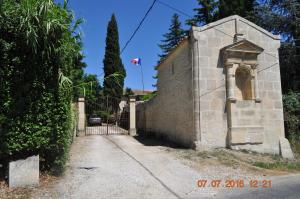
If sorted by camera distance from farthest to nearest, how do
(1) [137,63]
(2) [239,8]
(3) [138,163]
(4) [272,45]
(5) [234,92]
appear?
(1) [137,63]
(2) [239,8]
(4) [272,45]
(5) [234,92]
(3) [138,163]

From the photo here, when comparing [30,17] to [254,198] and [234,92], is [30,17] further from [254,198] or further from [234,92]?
[234,92]

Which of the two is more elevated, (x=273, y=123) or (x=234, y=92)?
(x=234, y=92)

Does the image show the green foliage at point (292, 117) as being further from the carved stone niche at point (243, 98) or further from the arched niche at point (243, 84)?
the arched niche at point (243, 84)

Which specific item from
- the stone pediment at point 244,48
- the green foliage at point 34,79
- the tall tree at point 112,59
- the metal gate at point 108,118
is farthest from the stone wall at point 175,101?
the tall tree at point 112,59

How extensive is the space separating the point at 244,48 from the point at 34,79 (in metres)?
8.38

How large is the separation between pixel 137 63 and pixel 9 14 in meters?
22.3

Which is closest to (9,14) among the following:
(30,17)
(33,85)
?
(30,17)

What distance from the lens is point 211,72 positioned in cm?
1016

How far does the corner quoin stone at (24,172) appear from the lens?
17.4ft

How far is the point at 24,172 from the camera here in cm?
538

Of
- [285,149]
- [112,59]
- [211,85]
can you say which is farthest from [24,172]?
[112,59]

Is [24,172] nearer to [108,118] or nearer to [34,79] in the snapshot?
[34,79]

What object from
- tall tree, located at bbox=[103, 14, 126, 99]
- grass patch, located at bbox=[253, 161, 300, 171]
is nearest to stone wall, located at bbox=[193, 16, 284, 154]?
grass patch, located at bbox=[253, 161, 300, 171]
